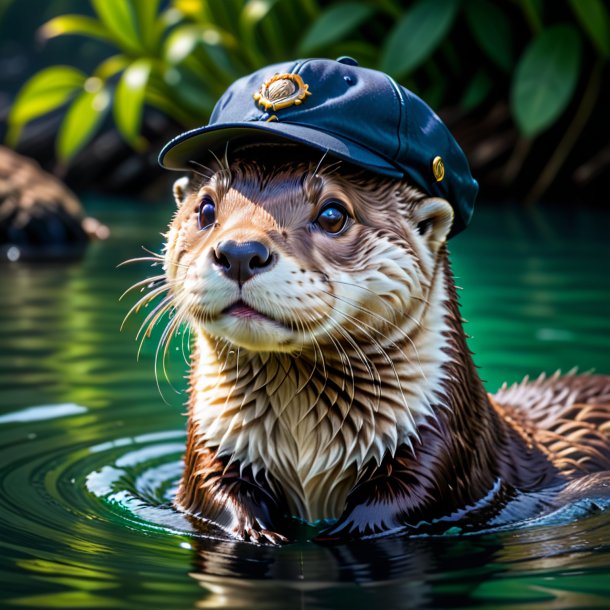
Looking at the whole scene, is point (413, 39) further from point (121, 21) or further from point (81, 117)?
point (81, 117)

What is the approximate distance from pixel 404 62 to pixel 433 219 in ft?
25.6

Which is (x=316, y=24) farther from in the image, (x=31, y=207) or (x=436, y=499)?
Answer: (x=436, y=499)

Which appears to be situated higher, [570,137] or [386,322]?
[570,137]

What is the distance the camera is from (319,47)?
1113cm

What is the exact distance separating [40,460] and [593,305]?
3.46 meters

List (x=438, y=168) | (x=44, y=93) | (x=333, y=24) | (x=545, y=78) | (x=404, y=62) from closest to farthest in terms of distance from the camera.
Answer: (x=438, y=168)
(x=545, y=78)
(x=404, y=62)
(x=333, y=24)
(x=44, y=93)

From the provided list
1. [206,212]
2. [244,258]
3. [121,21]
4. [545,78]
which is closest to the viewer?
[244,258]

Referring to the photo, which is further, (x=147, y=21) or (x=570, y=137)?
(x=147, y=21)

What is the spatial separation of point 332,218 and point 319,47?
8759mm

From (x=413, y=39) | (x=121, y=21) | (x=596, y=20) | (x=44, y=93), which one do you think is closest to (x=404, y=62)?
(x=413, y=39)

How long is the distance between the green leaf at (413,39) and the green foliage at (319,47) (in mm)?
11

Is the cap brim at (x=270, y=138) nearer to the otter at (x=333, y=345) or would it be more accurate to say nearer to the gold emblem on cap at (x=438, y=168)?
the otter at (x=333, y=345)

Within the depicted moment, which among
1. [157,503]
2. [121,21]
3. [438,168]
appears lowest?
[157,503]

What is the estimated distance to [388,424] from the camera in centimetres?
273
